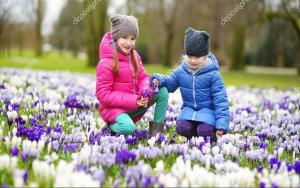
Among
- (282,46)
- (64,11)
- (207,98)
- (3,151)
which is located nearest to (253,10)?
(282,46)

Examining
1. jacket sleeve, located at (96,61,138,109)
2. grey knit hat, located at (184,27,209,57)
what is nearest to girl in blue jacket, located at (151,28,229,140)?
grey knit hat, located at (184,27,209,57)

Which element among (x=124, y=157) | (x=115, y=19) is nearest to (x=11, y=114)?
(x=115, y=19)

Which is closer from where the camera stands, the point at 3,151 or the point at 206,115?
the point at 3,151

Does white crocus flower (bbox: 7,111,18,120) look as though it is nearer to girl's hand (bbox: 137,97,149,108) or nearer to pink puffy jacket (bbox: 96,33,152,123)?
pink puffy jacket (bbox: 96,33,152,123)

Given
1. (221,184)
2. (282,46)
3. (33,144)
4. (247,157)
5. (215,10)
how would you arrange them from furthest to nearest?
(282,46), (215,10), (247,157), (33,144), (221,184)

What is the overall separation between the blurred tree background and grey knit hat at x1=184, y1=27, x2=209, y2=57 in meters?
14.4

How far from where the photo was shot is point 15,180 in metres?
3.81

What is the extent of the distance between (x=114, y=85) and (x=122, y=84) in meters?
0.11

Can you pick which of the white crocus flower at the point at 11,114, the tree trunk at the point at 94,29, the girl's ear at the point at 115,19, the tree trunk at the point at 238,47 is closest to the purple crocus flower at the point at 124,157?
the girl's ear at the point at 115,19

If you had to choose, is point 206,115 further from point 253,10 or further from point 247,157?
point 253,10

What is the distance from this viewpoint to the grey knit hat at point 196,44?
20.6ft

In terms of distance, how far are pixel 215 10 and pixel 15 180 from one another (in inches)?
1575

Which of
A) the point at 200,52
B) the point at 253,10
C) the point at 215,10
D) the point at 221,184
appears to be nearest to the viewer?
the point at 221,184

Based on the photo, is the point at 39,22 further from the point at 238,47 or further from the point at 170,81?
the point at 170,81
